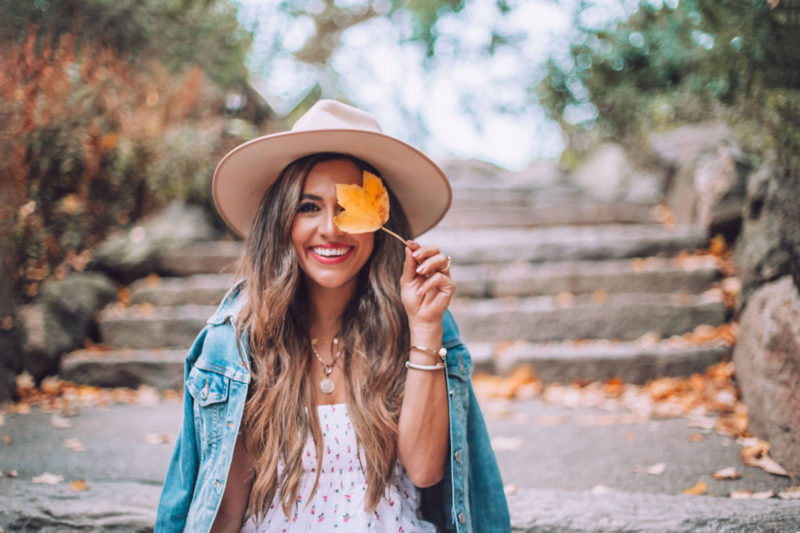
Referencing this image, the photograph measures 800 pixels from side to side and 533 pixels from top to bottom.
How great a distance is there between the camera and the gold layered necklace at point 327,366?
61.7 inches

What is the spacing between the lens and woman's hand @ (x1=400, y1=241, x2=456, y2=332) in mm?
1436

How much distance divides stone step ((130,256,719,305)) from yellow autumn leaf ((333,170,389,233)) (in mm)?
2571

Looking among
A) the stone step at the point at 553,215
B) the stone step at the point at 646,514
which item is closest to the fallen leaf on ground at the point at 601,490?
the stone step at the point at 646,514

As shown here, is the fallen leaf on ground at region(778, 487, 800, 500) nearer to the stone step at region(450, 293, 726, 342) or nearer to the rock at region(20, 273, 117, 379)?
the stone step at region(450, 293, 726, 342)

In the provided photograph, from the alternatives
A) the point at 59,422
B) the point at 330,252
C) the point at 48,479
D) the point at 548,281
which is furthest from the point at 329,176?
the point at 548,281

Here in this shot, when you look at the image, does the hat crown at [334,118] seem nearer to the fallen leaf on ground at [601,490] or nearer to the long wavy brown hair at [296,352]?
Answer: the long wavy brown hair at [296,352]

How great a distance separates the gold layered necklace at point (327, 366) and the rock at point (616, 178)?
16.2ft

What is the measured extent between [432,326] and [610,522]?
2.96 feet

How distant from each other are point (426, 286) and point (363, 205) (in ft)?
0.91

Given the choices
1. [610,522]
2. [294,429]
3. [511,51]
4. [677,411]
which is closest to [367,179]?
[294,429]

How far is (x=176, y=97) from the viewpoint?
4035 mm

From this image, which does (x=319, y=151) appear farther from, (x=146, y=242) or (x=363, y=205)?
(x=146, y=242)

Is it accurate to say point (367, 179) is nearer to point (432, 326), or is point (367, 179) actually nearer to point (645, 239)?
point (432, 326)

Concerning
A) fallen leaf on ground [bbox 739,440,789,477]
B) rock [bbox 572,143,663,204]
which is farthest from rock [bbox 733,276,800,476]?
rock [bbox 572,143,663,204]
